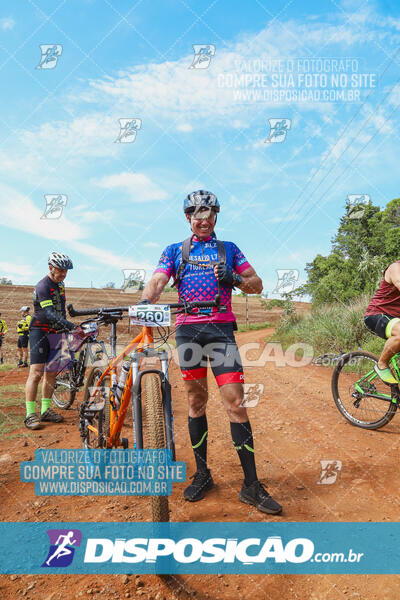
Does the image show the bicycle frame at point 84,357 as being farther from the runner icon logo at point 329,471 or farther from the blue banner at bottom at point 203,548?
the runner icon logo at point 329,471

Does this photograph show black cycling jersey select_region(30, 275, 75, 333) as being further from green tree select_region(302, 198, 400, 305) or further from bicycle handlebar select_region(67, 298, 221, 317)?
green tree select_region(302, 198, 400, 305)

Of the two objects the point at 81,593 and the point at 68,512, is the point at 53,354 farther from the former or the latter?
the point at 81,593

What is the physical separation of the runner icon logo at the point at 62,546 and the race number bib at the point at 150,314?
66.7 inches

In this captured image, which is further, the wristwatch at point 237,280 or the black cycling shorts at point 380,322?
the black cycling shorts at point 380,322

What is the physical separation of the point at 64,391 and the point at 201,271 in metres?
4.55

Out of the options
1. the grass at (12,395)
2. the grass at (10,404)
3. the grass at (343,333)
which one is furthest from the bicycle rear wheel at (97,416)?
the grass at (343,333)

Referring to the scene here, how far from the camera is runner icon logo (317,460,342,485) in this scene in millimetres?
3701

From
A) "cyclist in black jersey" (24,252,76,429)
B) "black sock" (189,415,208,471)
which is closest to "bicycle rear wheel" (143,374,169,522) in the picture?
"black sock" (189,415,208,471)

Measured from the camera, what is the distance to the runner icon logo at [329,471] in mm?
3701

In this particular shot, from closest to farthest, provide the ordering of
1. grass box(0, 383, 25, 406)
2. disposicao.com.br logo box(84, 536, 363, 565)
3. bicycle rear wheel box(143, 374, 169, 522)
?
bicycle rear wheel box(143, 374, 169, 522)
disposicao.com.br logo box(84, 536, 363, 565)
grass box(0, 383, 25, 406)

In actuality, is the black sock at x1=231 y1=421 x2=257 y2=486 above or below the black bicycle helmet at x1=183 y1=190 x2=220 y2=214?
below

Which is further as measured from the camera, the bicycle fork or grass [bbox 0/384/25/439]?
grass [bbox 0/384/25/439]

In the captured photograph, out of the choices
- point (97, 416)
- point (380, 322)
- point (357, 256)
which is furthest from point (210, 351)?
point (357, 256)

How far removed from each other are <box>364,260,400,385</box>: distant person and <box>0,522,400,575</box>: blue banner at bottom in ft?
6.87
